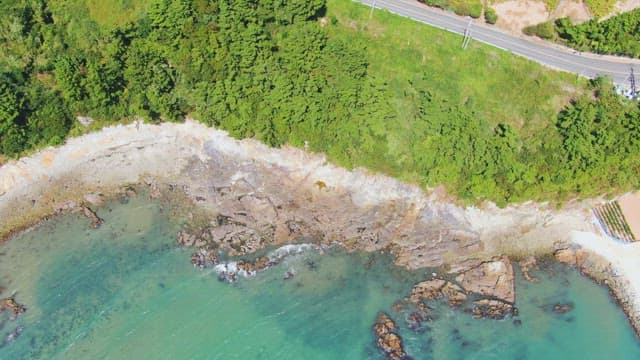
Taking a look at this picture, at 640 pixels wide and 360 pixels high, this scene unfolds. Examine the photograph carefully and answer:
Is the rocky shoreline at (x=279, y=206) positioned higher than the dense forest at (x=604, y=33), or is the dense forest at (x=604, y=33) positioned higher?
the dense forest at (x=604, y=33)

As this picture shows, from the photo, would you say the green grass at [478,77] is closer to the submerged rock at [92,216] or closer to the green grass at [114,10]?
the green grass at [114,10]

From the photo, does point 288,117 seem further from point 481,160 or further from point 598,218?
point 598,218

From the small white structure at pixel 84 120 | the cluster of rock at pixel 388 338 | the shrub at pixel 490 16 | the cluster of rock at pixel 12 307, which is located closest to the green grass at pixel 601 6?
the shrub at pixel 490 16

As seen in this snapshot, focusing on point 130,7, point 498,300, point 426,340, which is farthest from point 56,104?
point 498,300

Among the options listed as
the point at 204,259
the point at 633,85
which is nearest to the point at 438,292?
the point at 204,259

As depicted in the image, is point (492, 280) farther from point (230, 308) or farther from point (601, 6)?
point (601, 6)

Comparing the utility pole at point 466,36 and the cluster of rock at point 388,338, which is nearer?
the cluster of rock at point 388,338

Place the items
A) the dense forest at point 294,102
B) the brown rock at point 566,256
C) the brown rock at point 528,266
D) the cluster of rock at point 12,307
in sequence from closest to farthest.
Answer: the cluster of rock at point 12,307 → the brown rock at point 528,266 → the brown rock at point 566,256 → the dense forest at point 294,102
